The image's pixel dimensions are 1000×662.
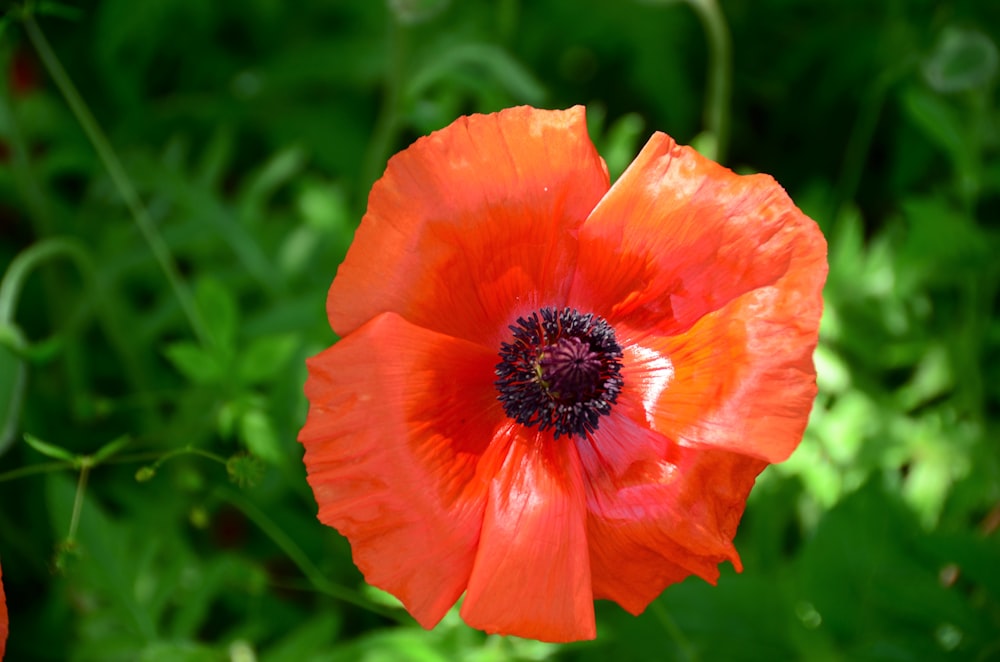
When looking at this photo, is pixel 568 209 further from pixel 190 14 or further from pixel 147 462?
pixel 190 14

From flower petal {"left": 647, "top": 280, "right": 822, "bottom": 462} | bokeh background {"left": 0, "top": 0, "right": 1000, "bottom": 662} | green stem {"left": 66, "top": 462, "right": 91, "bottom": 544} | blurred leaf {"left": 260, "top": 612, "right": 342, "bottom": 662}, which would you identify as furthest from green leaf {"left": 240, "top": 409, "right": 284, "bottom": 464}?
flower petal {"left": 647, "top": 280, "right": 822, "bottom": 462}

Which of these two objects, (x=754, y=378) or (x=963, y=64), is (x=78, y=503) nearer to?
(x=754, y=378)

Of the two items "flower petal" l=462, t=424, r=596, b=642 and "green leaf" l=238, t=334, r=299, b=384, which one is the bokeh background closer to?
"green leaf" l=238, t=334, r=299, b=384

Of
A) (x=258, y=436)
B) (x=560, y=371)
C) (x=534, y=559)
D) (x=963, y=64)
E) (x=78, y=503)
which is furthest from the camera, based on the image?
(x=963, y=64)

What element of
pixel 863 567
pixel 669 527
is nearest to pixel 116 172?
pixel 669 527

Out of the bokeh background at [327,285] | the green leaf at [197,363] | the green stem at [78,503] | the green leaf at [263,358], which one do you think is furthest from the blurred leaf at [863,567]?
the green stem at [78,503]

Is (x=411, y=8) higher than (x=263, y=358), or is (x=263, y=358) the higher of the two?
(x=411, y=8)

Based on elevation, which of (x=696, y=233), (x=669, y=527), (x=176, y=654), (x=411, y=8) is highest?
(x=411, y=8)

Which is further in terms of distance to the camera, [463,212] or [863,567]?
[863,567]

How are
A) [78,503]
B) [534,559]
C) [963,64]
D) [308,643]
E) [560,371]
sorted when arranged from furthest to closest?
[963,64]
[308,643]
[78,503]
[560,371]
[534,559]
